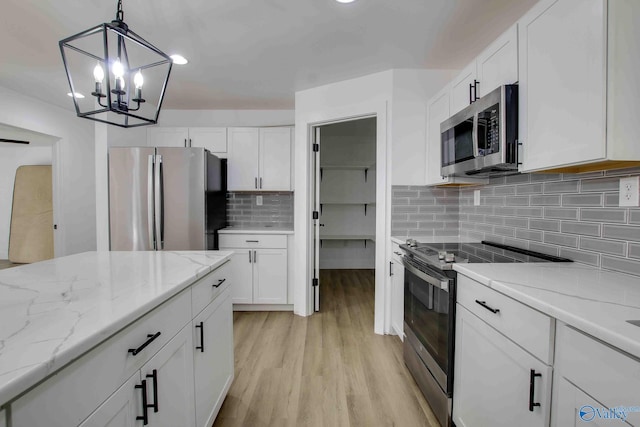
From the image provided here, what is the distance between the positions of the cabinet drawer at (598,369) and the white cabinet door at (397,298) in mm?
1486

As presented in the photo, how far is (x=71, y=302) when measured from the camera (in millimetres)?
903

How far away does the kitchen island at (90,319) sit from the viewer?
1.87 feet

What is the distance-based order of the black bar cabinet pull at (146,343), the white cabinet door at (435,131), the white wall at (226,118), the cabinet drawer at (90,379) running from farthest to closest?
the white wall at (226,118) → the white cabinet door at (435,131) → the black bar cabinet pull at (146,343) → the cabinet drawer at (90,379)

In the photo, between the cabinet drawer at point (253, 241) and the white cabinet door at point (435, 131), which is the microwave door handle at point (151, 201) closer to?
the cabinet drawer at point (253, 241)

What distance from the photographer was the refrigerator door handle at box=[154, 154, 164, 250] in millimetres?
2952

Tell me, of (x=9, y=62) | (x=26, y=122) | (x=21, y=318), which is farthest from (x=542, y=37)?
(x=26, y=122)

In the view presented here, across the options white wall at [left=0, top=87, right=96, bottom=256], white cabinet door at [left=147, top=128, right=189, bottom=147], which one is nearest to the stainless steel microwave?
white cabinet door at [left=147, top=128, right=189, bottom=147]

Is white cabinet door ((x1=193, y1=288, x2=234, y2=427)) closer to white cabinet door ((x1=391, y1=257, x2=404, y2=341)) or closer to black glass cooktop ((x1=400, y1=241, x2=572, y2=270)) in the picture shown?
black glass cooktop ((x1=400, y1=241, x2=572, y2=270))

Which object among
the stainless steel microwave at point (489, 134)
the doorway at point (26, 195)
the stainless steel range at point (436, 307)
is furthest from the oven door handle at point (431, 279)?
the doorway at point (26, 195)

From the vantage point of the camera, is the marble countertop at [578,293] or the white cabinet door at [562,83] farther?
the white cabinet door at [562,83]

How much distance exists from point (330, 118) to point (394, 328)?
207cm

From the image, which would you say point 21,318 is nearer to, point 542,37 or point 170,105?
point 542,37

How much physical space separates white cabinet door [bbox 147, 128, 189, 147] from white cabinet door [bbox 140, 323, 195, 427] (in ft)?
9.43

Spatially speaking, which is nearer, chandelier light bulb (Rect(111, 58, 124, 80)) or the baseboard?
chandelier light bulb (Rect(111, 58, 124, 80))
